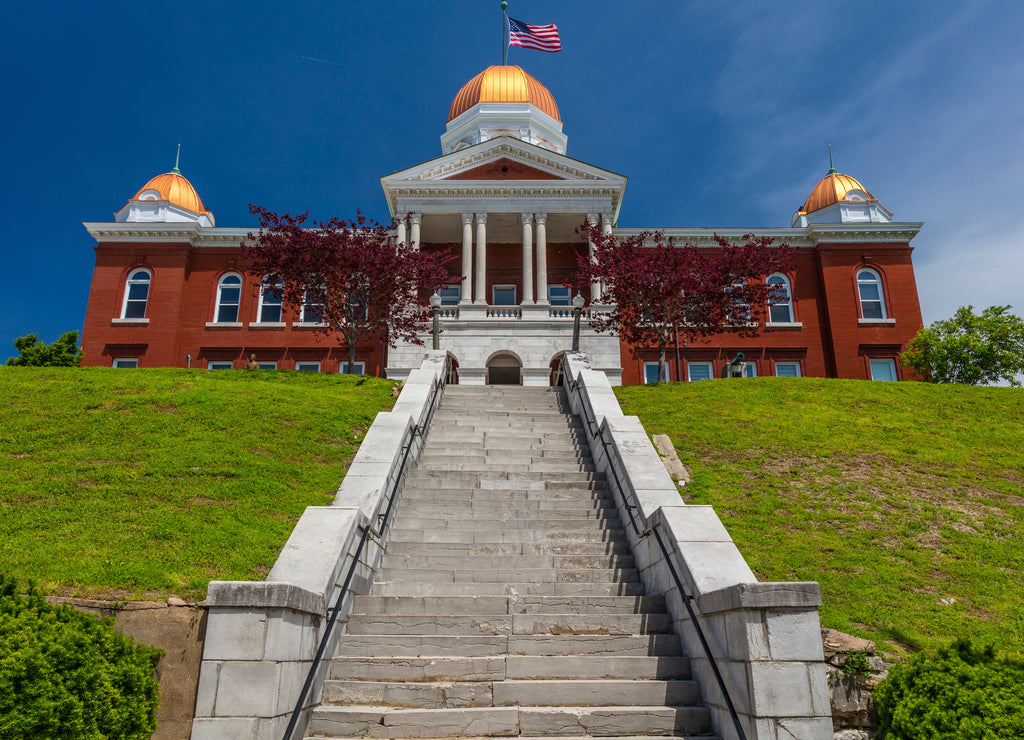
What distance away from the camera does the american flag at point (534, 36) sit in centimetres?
3703

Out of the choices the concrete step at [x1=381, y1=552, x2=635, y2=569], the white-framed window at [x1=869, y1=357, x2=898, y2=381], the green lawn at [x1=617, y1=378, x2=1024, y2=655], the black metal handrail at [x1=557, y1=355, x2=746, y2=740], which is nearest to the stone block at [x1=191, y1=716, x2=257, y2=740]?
the concrete step at [x1=381, y1=552, x2=635, y2=569]

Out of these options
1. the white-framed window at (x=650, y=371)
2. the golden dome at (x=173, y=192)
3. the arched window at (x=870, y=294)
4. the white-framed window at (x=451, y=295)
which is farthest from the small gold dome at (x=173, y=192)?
the arched window at (x=870, y=294)

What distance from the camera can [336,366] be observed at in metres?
34.3

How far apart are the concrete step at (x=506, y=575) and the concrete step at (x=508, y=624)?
2.79 ft

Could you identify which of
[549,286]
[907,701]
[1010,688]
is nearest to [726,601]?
[907,701]

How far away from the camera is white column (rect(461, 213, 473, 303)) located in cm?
3076

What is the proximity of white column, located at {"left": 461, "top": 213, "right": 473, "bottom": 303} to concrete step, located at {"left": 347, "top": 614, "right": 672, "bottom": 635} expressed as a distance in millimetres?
23740

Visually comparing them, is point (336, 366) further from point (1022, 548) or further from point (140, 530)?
point (1022, 548)

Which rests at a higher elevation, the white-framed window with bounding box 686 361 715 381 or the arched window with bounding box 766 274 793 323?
the arched window with bounding box 766 274 793 323

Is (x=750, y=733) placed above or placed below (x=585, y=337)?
below

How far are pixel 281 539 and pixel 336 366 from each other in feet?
86.1

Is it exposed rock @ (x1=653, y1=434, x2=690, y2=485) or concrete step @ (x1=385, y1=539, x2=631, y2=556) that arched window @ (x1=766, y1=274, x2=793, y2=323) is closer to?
exposed rock @ (x1=653, y1=434, x2=690, y2=485)

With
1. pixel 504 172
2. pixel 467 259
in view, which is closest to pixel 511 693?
pixel 467 259

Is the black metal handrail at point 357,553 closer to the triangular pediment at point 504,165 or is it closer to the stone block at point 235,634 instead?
the stone block at point 235,634
